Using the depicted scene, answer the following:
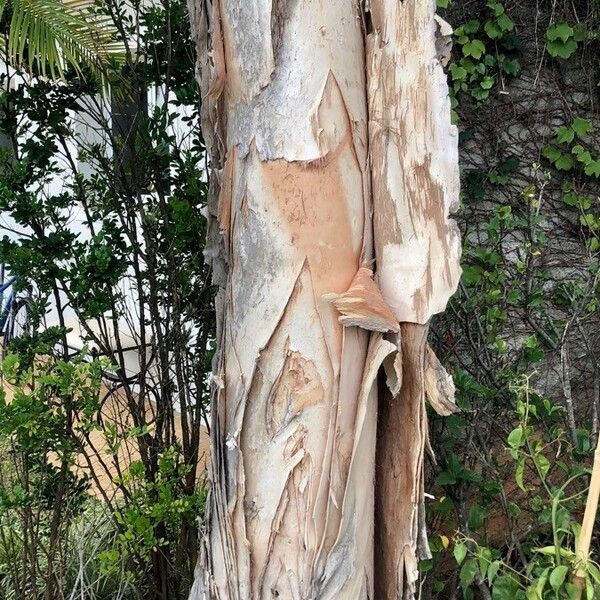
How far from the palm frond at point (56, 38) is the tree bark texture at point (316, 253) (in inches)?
52.2

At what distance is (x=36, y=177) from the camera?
8.34 ft

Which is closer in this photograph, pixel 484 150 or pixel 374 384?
pixel 374 384

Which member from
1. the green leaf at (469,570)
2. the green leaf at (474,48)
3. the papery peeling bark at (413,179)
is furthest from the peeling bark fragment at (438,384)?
the green leaf at (474,48)

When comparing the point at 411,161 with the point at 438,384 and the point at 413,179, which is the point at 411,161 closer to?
the point at 413,179

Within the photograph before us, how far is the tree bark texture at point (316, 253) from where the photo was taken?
126 centimetres

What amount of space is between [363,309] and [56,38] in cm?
194

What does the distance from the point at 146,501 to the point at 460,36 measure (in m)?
2.91

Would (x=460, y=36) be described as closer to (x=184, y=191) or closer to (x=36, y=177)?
(x=184, y=191)

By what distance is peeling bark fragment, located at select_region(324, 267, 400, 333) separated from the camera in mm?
1260

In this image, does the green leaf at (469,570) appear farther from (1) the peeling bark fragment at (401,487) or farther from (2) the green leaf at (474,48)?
(2) the green leaf at (474,48)

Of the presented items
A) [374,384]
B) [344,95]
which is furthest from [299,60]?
[374,384]

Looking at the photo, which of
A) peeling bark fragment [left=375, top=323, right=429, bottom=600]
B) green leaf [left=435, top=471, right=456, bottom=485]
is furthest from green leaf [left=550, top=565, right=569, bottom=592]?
green leaf [left=435, top=471, right=456, bottom=485]

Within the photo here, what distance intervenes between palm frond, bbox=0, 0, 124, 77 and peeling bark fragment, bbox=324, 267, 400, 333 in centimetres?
164

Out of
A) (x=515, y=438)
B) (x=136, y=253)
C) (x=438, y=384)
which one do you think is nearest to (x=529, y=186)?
(x=515, y=438)
